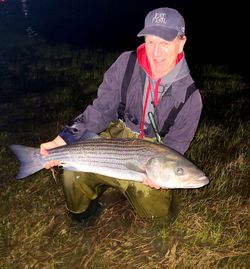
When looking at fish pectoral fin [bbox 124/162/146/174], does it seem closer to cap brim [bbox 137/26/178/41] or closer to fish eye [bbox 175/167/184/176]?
fish eye [bbox 175/167/184/176]

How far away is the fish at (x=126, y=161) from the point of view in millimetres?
3662

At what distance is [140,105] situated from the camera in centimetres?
436

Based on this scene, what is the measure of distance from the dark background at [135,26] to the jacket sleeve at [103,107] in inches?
361

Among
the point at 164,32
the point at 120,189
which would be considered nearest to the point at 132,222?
the point at 120,189

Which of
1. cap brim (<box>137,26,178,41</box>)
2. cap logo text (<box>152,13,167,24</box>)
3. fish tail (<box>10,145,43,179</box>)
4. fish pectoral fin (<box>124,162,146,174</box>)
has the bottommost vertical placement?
fish tail (<box>10,145,43,179</box>)

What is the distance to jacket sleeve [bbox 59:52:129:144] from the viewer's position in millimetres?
4363

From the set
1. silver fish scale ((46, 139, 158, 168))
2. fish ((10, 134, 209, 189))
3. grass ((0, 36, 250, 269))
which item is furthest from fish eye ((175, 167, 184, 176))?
grass ((0, 36, 250, 269))

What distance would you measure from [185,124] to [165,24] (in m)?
1.05

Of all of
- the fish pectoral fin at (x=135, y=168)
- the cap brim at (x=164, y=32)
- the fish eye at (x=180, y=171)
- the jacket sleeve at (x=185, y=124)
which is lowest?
the fish pectoral fin at (x=135, y=168)

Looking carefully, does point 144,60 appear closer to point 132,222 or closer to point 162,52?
point 162,52

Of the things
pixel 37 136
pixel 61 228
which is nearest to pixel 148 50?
pixel 61 228

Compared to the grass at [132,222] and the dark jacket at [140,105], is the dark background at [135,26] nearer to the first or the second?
the grass at [132,222]

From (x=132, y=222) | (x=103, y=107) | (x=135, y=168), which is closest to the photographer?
(x=135, y=168)

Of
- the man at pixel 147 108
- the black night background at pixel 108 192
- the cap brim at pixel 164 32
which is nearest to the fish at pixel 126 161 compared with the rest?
the man at pixel 147 108
